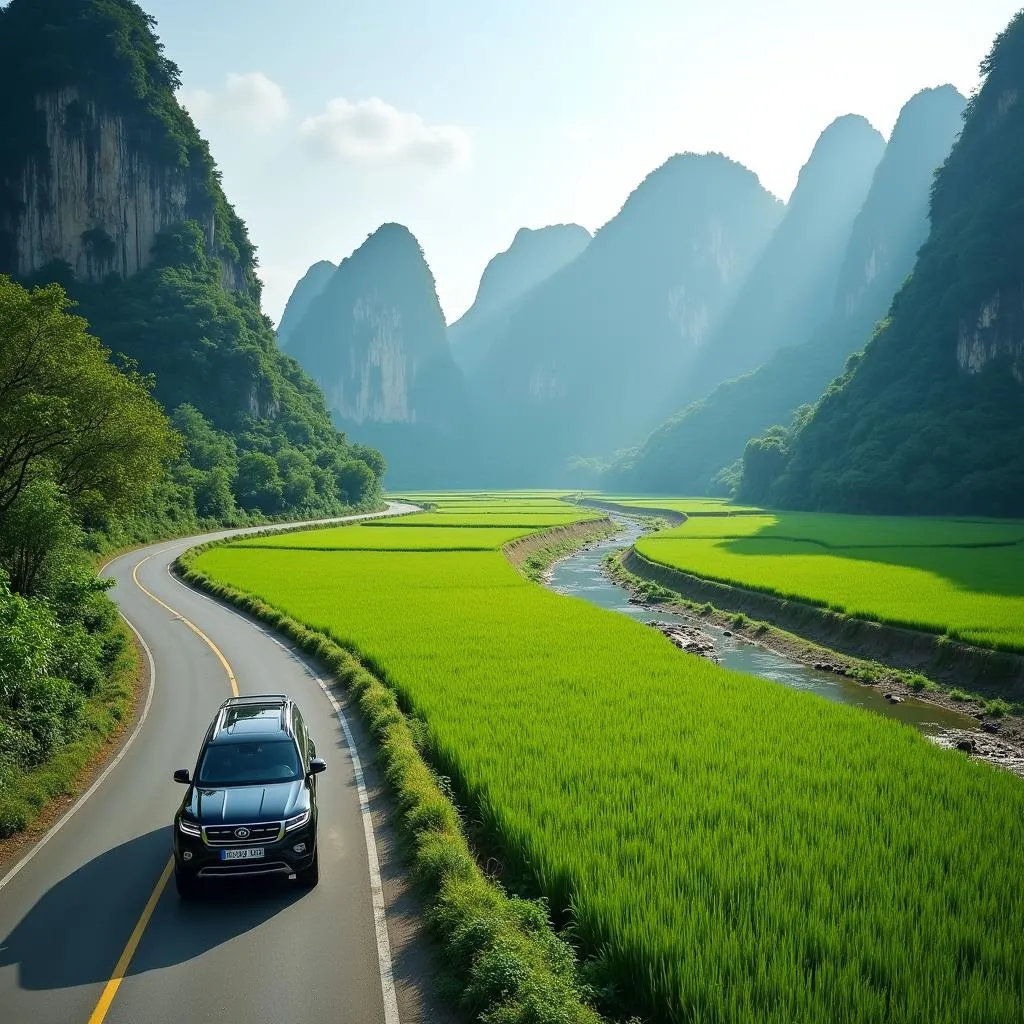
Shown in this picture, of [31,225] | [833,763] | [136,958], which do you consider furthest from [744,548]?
[31,225]

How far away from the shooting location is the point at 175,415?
89188 mm

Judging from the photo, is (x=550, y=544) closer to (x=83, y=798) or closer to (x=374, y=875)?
(x=83, y=798)

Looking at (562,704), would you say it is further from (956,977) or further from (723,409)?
(723,409)

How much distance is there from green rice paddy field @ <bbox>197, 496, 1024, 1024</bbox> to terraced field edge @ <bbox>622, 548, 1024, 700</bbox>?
7.60 m

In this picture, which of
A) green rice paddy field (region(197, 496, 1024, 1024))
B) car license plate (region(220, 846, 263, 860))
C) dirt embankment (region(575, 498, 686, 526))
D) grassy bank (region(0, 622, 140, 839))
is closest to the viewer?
green rice paddy field (region(197, 496, 1024, 1024))

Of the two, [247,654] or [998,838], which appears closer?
[998,838]

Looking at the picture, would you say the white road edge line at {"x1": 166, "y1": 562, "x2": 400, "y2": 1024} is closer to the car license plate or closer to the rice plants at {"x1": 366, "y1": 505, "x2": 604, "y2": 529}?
the car license plate

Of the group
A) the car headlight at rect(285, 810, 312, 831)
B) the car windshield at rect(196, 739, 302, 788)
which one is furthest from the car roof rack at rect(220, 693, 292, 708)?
the car headlight at rect(285, 810, 312, 831)

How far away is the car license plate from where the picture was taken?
30.6 ft

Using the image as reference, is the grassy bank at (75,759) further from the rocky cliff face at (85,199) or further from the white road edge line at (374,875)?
the rocky cliff face at (85,199)

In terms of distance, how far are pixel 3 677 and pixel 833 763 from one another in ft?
48.1

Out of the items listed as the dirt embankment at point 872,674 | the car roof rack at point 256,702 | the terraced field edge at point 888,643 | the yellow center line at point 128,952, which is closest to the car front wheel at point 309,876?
the yellow center line at point 128,952

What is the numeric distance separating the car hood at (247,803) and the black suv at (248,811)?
0.01 meters

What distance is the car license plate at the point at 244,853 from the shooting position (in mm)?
9336
